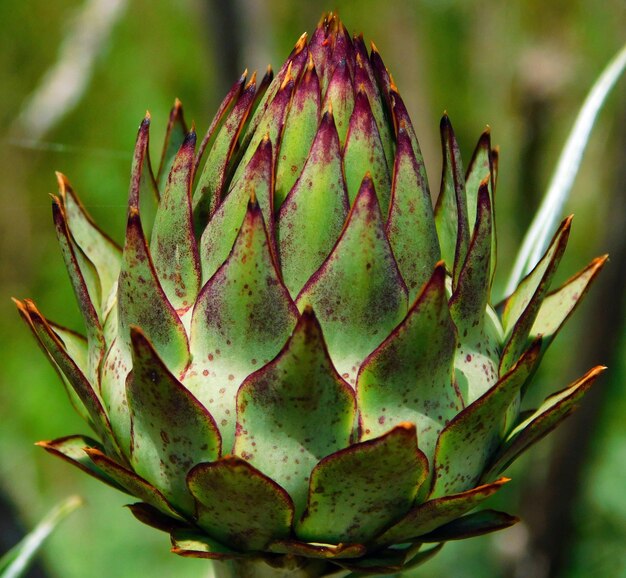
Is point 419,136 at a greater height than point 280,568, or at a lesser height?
greater

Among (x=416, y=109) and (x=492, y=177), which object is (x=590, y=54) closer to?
(x=416, y=109)

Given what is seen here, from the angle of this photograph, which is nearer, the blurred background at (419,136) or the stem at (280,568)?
the stem at (280,568)

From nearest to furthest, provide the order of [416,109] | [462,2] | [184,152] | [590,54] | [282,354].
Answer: [282,354] → [184,152] → [590,54] → [416,109] → [462,2]

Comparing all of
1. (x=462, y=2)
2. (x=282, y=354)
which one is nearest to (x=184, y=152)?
(x=282, y=354)

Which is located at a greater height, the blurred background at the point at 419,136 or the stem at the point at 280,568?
the blurred background at the point at 419,136
